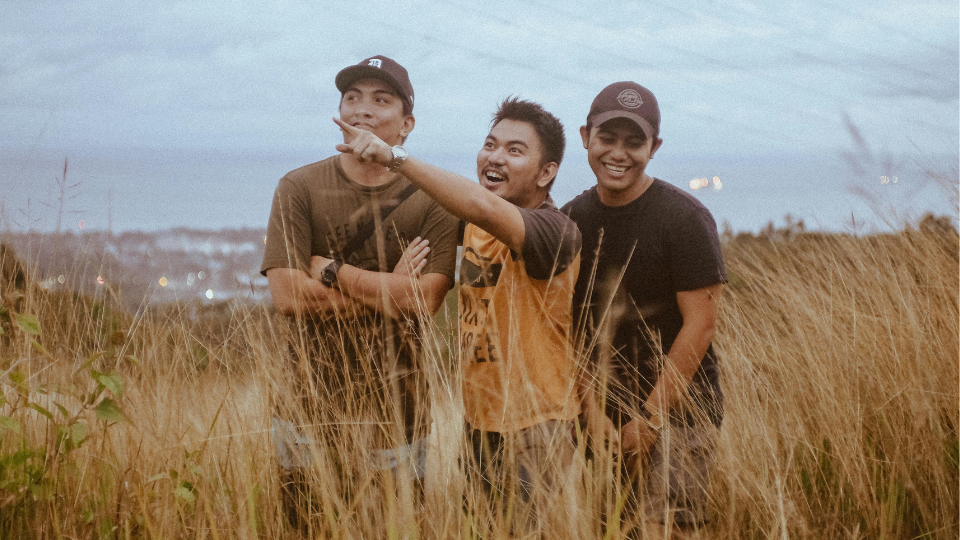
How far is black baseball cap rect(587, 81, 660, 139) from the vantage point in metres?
2.72

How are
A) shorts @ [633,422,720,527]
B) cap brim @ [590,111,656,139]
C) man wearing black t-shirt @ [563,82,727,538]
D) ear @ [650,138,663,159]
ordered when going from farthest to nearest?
ear @ [650,138,663,159], cap brim @ [590,111,656,139], man wearing black t-shirt @ [563,82,727,538], shorts @ [633,422,720,527]

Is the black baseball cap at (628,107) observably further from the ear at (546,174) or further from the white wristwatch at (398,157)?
the white wristwatch at (398,157)

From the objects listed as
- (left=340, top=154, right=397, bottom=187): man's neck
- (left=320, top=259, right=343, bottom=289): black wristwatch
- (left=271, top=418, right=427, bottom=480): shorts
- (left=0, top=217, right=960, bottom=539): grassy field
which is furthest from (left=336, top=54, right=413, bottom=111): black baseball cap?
(left=271, top=418, right=427, bottom=480): shorts

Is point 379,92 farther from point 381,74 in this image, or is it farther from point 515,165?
point 515,165

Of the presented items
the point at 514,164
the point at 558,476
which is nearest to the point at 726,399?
the point at 558,476

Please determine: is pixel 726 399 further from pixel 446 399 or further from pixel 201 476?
pixel 201 476

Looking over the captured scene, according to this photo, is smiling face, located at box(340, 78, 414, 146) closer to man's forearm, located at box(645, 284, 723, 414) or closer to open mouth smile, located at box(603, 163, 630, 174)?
open mouth smile, located at box(603, 163, 630, 174)

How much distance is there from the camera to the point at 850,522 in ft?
8.18

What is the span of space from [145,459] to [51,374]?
106 cm

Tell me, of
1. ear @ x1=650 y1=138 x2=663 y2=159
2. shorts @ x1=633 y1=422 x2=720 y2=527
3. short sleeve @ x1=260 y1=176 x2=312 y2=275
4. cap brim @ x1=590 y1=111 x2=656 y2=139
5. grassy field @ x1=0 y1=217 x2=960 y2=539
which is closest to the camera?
grassy field @ x1=0 y1=217 x2=960 y2=539

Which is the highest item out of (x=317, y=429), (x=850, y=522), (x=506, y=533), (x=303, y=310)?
(x=303, y=310)

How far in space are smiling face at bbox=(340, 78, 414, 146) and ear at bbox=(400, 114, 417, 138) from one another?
0.18 feet

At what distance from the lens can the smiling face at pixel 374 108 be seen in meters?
2.67

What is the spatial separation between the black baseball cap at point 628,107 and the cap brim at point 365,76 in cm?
76
